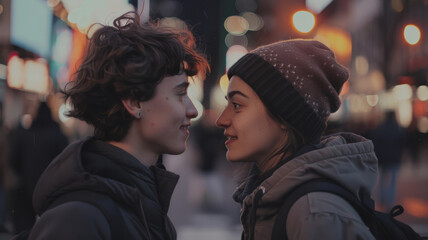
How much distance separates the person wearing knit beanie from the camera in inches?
86.7

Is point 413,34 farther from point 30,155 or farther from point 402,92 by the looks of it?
point 402,92

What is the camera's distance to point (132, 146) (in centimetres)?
238

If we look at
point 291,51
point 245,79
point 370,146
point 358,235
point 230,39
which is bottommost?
point 230,39

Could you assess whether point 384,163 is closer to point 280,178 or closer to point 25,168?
point 25,168

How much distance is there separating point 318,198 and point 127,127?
100 centimetres

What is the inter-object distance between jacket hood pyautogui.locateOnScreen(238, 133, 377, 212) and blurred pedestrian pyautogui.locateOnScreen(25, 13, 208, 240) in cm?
53

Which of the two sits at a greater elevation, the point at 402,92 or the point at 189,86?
the point at 189,86

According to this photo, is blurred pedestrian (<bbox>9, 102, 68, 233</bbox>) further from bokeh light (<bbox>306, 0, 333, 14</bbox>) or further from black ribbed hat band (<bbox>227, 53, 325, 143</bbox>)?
bokeh light (<bbox>306, 0, 333, 14</bbox>)

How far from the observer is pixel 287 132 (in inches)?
102

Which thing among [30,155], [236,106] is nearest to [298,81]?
[236,106]

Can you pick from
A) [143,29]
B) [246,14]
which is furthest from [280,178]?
[246,14]

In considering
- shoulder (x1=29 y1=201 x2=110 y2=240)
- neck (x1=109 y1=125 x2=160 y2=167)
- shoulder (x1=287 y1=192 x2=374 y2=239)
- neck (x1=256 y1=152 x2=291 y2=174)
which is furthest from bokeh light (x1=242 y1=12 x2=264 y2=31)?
shoulder (x1=29 y1=201 x2=110 y2=240)

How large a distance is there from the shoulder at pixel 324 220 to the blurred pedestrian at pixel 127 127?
25.4 inches

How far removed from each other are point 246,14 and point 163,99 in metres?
61.4
